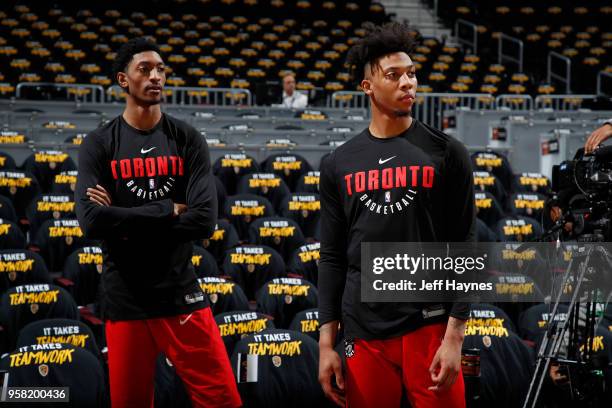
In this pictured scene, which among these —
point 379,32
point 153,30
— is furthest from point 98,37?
point 379,32

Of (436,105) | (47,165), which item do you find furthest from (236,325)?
(436,105)

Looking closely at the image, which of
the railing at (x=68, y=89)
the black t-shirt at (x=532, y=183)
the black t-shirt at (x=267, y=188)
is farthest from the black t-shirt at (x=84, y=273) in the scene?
the railing at (x=68, y=89)

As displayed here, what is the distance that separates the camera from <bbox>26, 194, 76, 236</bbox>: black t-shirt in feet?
18.3

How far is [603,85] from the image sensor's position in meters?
13.6

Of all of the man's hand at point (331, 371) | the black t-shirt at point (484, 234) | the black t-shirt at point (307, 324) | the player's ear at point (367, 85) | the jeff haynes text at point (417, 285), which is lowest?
the black t-shirt at point (307, 324)

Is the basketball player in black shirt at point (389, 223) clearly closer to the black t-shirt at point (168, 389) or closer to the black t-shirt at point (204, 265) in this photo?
the black t-shirt at point (168, 389)

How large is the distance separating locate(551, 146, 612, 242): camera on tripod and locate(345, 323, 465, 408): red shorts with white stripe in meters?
1.31

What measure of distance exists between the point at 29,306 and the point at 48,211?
1.65 meters

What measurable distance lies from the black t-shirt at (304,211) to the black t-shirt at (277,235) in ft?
1.50

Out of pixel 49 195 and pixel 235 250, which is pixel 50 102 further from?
pixel 235 250

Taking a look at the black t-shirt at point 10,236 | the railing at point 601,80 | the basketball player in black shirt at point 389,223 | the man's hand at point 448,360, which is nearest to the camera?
the man's hand at point 448,360

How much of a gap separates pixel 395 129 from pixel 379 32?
0.27m

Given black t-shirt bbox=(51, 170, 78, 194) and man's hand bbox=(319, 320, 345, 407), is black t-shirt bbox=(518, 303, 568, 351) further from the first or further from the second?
black t-shirt bbox=(51, 170, 78, 194)

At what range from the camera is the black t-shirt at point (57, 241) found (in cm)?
518
